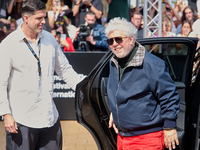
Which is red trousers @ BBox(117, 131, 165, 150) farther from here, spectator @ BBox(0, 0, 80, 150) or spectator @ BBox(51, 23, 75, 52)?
spectator @ BBox(51, 23, 75, 52)

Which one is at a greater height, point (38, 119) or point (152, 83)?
point (152, 83)

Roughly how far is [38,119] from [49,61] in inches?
18.6

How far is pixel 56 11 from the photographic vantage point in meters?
7.77

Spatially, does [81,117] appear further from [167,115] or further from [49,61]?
[167,115]

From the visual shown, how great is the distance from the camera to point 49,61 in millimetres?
2930

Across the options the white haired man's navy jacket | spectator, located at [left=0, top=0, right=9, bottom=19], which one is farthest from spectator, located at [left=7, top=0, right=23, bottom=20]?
the white haired man's navy jacket

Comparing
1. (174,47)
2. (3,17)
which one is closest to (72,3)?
(3,17)

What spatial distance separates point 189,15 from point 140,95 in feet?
18.7

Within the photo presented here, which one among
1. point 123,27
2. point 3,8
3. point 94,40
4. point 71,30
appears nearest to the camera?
point 123,27

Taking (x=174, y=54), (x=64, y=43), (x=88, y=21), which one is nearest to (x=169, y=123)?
(x=174, y=54)

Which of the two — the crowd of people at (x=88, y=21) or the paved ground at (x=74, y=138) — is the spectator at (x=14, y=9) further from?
the paved ground at (x=74, y=138)

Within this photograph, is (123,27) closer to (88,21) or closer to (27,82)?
(27,82)

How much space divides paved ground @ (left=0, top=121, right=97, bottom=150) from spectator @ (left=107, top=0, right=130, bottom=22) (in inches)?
108

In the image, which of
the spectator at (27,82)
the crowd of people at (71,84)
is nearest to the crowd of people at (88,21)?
the crowd of people at (71,84)
